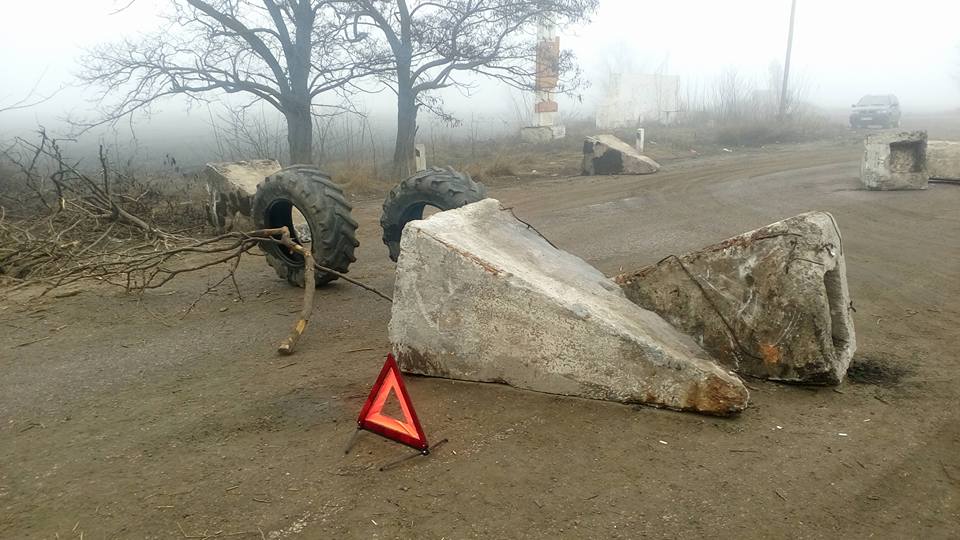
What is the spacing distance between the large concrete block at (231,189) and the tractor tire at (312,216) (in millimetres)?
2219

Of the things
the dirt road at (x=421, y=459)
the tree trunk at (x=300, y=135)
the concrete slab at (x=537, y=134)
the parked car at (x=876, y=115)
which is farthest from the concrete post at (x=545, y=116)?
the dirt road at (x=421, y=459)

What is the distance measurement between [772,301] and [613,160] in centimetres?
1185

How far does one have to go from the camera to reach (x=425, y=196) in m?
6.50

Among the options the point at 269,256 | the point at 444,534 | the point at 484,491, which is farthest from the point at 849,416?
the point at 269,256

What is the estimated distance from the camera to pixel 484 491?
2.93 metres

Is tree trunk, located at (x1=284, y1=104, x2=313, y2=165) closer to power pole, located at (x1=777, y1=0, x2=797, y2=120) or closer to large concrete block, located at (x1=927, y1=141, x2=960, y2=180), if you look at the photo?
large concrete block, located at (x1=927, y1=141, x2=960, y2=180)

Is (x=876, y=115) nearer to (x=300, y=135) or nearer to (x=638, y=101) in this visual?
(x=638, y=101)

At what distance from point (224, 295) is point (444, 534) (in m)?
4.54

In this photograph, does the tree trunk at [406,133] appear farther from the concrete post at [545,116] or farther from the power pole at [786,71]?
the power pole at [786,71]

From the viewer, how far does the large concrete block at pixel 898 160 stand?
11.3m

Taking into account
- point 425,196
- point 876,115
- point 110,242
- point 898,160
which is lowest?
point 110,242

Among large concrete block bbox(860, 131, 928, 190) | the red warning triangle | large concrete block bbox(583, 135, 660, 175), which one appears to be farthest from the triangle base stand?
large concrete block bbox(583, 135, 660, 175)

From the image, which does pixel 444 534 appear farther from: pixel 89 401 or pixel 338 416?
pixel 89 401

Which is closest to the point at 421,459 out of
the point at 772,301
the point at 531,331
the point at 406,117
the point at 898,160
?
the point at 531,331
